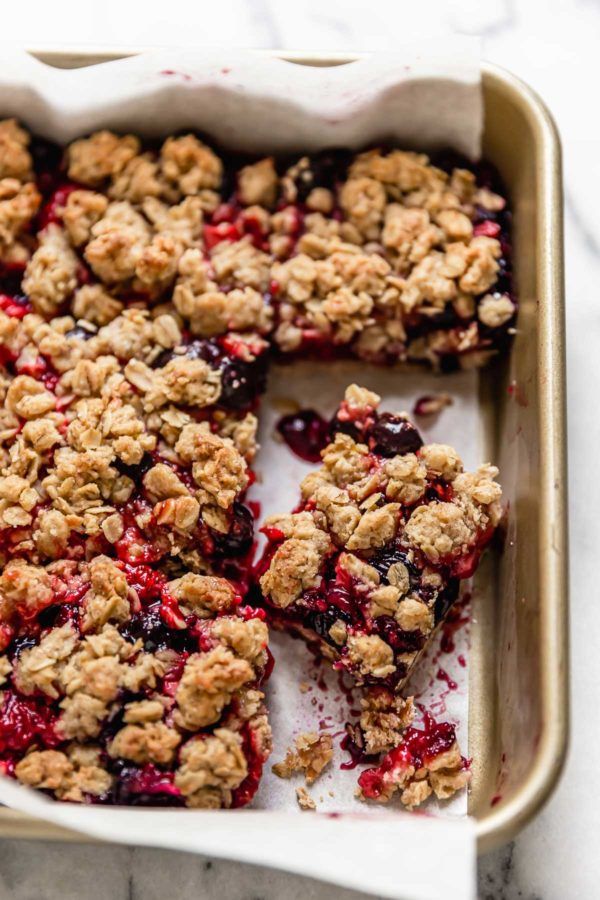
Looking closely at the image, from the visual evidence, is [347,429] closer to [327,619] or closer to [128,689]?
[327,619]

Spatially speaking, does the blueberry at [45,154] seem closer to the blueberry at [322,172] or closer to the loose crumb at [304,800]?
the blueberry at [322,172]

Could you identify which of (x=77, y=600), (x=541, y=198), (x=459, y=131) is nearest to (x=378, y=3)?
(x=459, y=131)

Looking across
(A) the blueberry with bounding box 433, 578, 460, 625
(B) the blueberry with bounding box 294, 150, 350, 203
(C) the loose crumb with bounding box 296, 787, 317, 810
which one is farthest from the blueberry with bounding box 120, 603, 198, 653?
(B) the blueberry with bounding box 294, 150, 350, 203

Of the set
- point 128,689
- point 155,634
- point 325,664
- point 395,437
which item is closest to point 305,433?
point 395,437

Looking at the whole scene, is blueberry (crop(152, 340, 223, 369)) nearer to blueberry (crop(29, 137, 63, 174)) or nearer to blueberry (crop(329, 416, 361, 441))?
blueberry (crop(329, 416, 361, 441))

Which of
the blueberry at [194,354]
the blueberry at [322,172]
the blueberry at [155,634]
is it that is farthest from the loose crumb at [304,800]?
the blueberry at [322,172]

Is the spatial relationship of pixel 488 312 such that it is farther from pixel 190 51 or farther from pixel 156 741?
pixel 156 741
